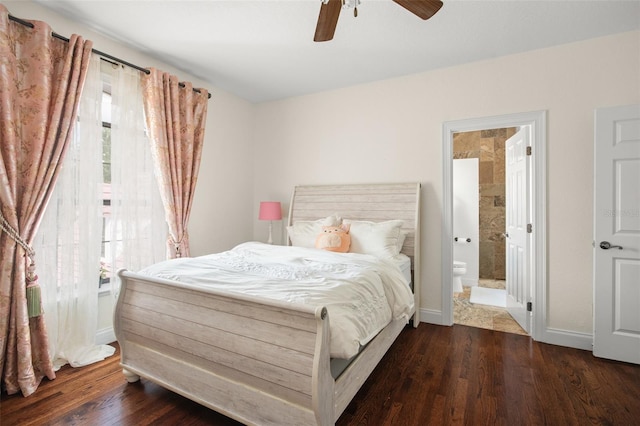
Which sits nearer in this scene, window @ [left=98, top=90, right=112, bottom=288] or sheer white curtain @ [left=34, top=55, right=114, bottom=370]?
sheer white curtain @ [left=34, top=55, right=114, bottom=370]

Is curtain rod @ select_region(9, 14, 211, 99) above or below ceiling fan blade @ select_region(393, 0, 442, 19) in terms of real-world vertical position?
above

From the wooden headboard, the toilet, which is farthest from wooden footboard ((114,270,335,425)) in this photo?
the toilet

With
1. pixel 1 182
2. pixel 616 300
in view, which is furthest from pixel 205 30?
pixel 616 300

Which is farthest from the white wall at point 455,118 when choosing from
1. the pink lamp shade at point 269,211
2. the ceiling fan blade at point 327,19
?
the ceiling fan blade at point 327,19

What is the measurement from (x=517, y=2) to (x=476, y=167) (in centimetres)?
304

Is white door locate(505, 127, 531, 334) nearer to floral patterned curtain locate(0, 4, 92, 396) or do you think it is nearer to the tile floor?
the tile floor

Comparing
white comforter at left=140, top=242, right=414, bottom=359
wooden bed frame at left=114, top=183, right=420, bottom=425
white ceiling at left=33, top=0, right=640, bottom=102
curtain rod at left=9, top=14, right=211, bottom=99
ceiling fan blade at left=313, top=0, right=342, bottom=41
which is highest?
white ceiling at left=33, top=0, right=640, bottom=102

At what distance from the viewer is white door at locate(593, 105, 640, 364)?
2.36 metres

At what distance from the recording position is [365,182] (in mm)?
3648

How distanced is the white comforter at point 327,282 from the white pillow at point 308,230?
22.5 inches

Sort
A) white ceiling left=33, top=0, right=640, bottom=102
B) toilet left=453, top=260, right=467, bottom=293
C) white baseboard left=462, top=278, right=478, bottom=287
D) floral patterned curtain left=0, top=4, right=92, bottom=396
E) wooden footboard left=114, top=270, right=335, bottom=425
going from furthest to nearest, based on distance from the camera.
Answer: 1. white baseboard left=462, top=278, right=478, bottom=287
2. toilet left=453, top=260, right=467, bottom=293
3. white ceiling left=33, top=0, right=640, bottom=102
4. floral patterned curtain left=0, top=4, right=92, bottom=396
5. wooden footboard left=114, top=270, right=335, bottom=425

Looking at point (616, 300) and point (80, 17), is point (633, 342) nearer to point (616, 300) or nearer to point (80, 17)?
point (616, 300)

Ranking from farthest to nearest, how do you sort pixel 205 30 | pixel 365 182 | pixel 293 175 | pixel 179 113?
pixel 293 175
pixel 365 182
pixel 179 113
pixel 205 30

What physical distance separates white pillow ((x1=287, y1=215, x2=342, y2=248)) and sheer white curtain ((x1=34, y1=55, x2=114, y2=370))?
179 cm
